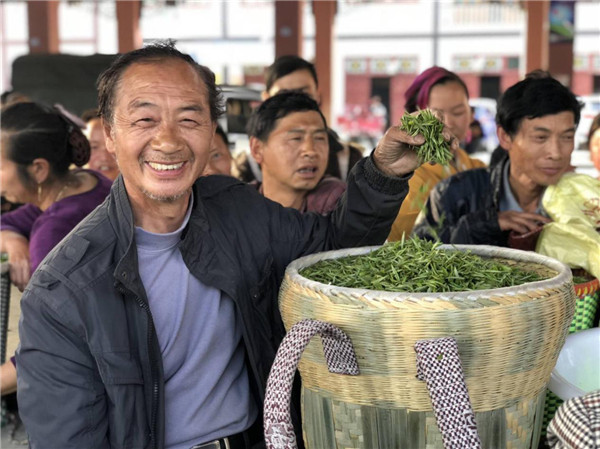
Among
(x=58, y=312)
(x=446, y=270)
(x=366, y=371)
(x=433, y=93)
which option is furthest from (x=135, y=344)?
(x=433, y=93)

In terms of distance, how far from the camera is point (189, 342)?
164 cm

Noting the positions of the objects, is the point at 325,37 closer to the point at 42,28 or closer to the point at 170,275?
the point at 42,28

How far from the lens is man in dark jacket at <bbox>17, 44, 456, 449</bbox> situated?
1452mm

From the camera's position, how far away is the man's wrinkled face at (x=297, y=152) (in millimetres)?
2809

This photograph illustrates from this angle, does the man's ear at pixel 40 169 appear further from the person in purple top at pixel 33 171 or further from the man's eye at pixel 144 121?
the man's eye at pixel 144 121

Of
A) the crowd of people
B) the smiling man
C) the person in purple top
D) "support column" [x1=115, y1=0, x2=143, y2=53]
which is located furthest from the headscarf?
"support column" [x1=115, y1=0, x2=143, y2=53]

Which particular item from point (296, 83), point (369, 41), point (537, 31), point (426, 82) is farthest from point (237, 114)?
point (369, 41)

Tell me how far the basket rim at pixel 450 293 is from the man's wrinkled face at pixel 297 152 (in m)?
1.18

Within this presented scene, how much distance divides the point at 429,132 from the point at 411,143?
0.05m

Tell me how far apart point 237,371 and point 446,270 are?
60 cm

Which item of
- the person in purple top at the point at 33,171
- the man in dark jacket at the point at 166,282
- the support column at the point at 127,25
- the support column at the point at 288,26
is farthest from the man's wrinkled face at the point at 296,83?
the support column at the point at 288,26

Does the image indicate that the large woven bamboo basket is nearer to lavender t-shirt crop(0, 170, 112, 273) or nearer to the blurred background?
lavender t-shirt crop(0, 170, 112, 273)

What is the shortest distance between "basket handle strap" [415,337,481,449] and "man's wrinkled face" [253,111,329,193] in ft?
5.54

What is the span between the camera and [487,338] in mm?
1198
